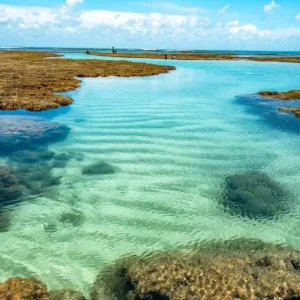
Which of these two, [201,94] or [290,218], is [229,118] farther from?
[290,218]

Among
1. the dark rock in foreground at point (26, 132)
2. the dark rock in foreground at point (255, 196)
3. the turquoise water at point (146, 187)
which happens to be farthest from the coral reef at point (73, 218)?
the dark rock in foreground at point (26, 132)

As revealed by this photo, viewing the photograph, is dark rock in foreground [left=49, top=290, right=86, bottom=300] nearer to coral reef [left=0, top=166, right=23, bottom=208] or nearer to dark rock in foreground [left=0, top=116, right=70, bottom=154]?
coral reef [left=0, top=166, right=23, bottom=208]

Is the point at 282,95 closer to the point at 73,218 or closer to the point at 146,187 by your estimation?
the point at 146,187

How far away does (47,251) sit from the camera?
12.9m

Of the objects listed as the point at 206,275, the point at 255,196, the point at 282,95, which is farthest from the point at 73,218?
the point at 282,95

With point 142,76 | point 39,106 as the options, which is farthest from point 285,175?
point 142,76

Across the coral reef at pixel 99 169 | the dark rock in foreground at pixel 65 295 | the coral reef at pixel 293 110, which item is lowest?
the dark rock in foreground at pixel 65 295

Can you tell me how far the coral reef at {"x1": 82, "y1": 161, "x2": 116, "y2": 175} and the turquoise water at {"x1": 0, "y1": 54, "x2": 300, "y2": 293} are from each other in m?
0.51

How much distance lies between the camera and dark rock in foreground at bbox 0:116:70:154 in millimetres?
24520

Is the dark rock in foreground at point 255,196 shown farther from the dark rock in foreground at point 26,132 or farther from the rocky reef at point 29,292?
the dark rock in foreground at point 26,132

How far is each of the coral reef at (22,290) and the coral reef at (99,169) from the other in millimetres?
9663

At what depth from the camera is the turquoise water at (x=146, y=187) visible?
42.7ft

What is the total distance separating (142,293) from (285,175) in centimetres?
1321

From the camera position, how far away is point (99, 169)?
20.6 meters
